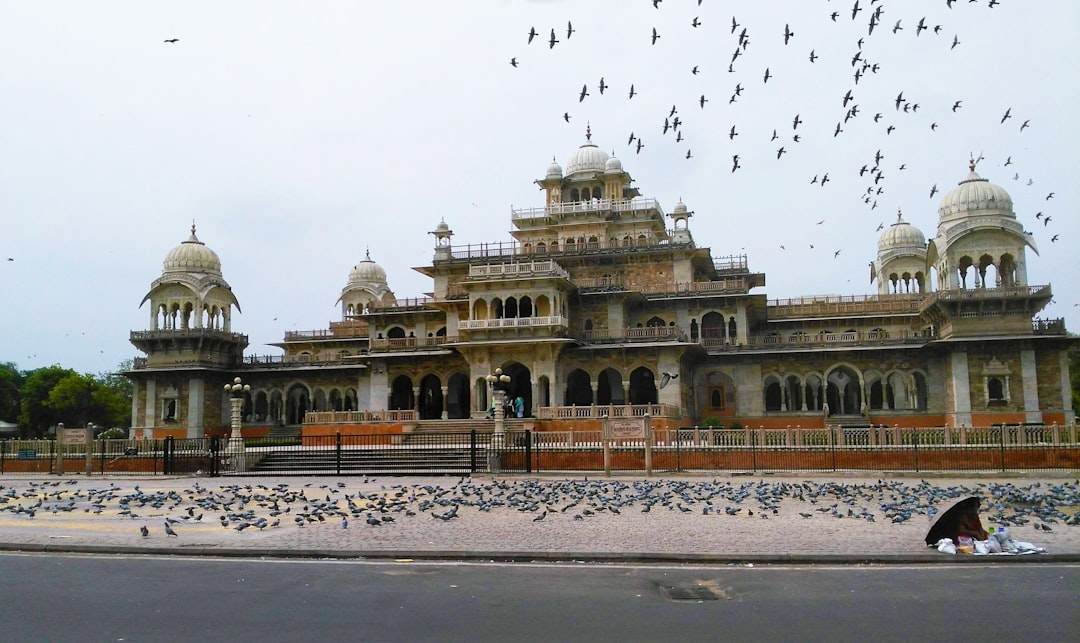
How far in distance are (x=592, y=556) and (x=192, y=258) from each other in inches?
1811

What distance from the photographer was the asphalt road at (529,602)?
694 centimetres

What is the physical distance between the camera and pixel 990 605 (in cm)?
775

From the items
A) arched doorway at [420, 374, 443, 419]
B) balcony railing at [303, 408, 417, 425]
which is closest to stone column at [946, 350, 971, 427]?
balcony railing at [303, 408, 417, 425]

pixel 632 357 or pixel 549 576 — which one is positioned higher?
pixel 632 357

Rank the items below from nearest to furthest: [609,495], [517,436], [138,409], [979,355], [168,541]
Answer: [168,541], [609,495], [517,436], [979,355], [138,409]

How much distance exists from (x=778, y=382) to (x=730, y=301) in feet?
17.1

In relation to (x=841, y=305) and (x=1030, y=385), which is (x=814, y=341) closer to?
(x=841, y=305)

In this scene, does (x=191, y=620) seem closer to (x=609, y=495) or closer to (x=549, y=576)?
(x=549, y=576)

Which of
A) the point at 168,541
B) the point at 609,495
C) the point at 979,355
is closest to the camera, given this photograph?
the point at 168,541

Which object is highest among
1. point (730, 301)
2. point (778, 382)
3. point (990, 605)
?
point (730, 301)

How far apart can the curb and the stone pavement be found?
2cm

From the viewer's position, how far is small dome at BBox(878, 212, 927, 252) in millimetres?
59125

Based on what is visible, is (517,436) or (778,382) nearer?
(517,436)

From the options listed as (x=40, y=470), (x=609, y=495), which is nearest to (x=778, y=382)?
(x=609, y=495)
